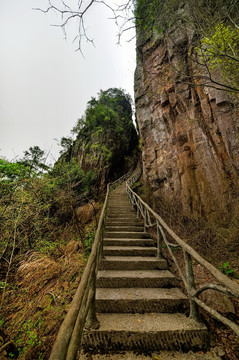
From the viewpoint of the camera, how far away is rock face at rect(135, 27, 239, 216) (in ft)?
16.5

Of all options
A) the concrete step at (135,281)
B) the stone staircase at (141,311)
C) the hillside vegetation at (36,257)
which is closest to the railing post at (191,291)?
the stone staircase at (141,311)

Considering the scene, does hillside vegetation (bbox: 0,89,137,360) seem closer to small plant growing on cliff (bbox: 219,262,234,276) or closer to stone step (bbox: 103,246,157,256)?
stone step (bbox: 103,246,157,256)

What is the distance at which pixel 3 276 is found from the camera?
14.6ft

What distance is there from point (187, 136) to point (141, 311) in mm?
6334

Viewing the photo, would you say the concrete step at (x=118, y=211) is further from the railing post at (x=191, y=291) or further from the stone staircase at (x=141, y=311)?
the railing post at (x=191, y=291)

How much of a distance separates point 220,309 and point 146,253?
161cm

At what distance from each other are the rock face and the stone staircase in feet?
11.6

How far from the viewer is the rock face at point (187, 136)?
5.03 m

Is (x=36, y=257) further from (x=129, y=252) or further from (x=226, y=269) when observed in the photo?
(x=226, y=269)

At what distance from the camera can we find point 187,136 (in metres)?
6.47

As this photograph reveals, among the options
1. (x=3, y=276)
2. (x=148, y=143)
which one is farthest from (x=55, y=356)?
(x=148, y=143)

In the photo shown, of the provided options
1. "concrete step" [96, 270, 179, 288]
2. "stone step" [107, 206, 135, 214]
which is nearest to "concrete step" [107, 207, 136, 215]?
"stone step" [107, 206, 135, 214]

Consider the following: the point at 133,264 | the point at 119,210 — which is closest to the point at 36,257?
the point at 133,264

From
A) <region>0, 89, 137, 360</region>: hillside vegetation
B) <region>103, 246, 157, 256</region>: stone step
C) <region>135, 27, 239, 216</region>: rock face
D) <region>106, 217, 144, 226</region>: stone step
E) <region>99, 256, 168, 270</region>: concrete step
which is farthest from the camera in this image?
<region>106, 217, 144, 226</region>: stone step
